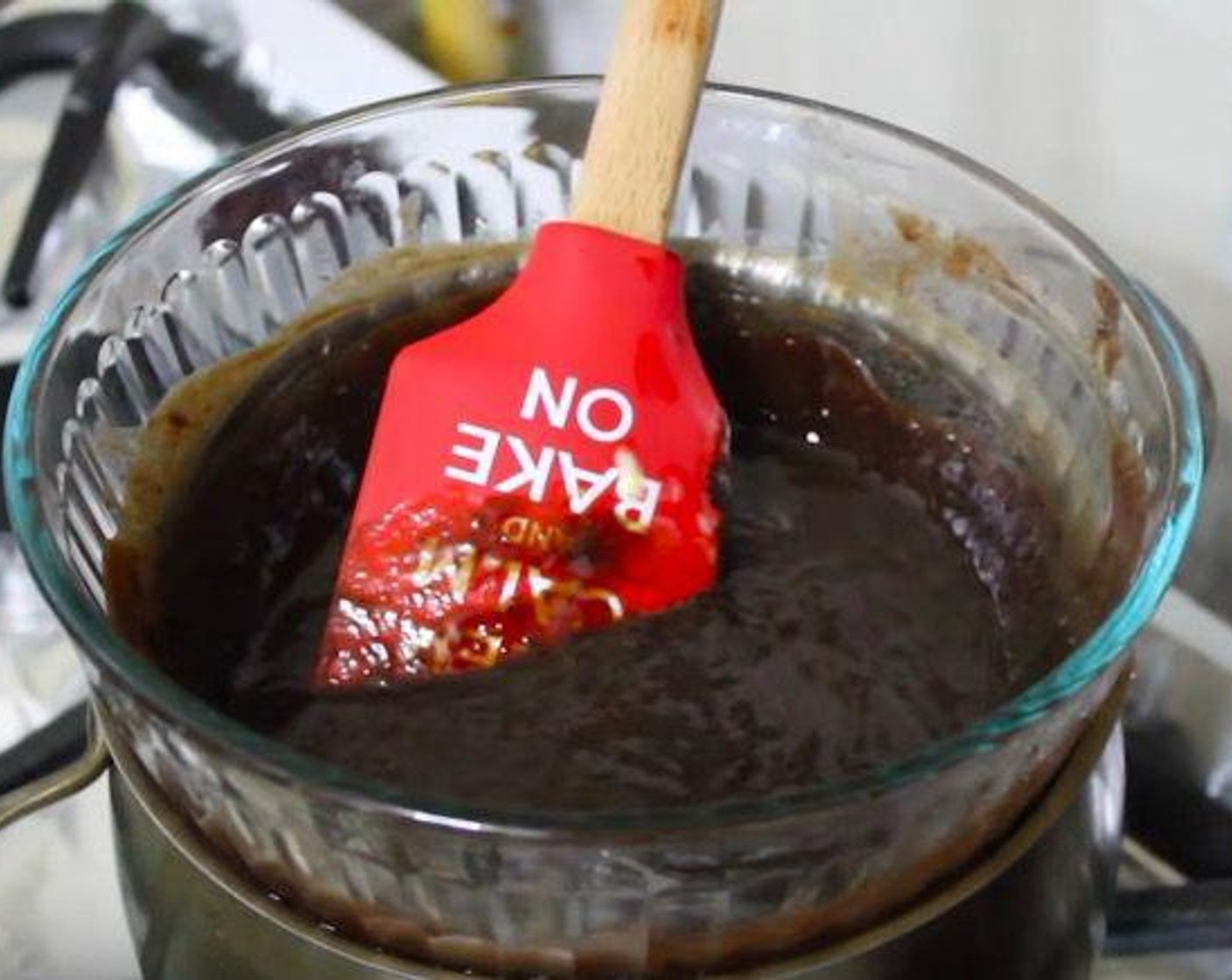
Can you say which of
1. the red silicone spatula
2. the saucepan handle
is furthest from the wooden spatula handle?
the saucepan handle

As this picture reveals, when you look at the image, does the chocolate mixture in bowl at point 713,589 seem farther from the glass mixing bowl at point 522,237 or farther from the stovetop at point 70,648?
the stovetop at point 70,648

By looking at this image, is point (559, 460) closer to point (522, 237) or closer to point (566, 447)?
point (566, 447)

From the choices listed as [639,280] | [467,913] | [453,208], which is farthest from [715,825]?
[453,208]

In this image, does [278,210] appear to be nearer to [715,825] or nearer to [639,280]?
[639,280]

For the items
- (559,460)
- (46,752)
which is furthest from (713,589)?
(46,752)

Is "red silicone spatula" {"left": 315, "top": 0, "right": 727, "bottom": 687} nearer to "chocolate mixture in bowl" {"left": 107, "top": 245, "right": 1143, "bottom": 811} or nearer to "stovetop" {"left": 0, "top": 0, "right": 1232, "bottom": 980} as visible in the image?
"chocolate mixture in bowl" {"left": 107, "top": 245, "right": 1143, "bottom": 811}

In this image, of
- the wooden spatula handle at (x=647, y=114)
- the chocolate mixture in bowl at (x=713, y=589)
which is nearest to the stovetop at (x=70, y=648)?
the chocolate mixture in bowl at (x=713, y=589)
